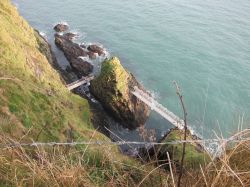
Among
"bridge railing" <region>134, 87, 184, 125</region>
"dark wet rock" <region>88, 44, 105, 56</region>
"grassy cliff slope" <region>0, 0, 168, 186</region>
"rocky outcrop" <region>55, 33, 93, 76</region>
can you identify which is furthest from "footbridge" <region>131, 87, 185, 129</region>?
"dark wet rock" <region>88, 44, 105, 56</region>

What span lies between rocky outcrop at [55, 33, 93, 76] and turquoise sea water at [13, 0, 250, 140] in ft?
3.73

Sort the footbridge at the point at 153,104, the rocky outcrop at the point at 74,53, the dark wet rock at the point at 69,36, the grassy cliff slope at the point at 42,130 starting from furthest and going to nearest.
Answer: the dark wet rock at the point at 69,36 → the rocky outcrop at the point at 74,53 → the footbridge at the point at 153,104 → the grassy cliff slope at the point at 42,130

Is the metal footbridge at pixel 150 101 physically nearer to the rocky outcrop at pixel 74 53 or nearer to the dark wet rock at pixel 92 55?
the rocky outcrop at pixel 74 53

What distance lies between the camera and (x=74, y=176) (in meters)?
4.25

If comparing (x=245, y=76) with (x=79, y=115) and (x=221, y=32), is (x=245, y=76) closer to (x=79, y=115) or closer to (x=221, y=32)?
(x=221, y=32)

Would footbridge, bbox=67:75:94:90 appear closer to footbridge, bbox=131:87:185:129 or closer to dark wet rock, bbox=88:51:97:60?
footbridge, bbox=131:87:185:129

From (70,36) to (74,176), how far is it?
3480cm

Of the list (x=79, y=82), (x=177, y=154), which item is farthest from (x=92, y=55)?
(x=177, y=154)

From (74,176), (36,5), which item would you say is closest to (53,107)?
(74,176)

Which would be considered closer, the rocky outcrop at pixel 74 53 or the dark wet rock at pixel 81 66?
the dark wet rock at pixel 81 66

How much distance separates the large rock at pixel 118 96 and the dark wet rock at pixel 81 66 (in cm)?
467

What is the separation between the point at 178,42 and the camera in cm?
3803

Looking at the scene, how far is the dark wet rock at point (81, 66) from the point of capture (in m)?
30.5

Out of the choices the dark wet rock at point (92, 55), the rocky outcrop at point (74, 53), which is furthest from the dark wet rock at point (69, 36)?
the dark wet rock at point (92, 55)
